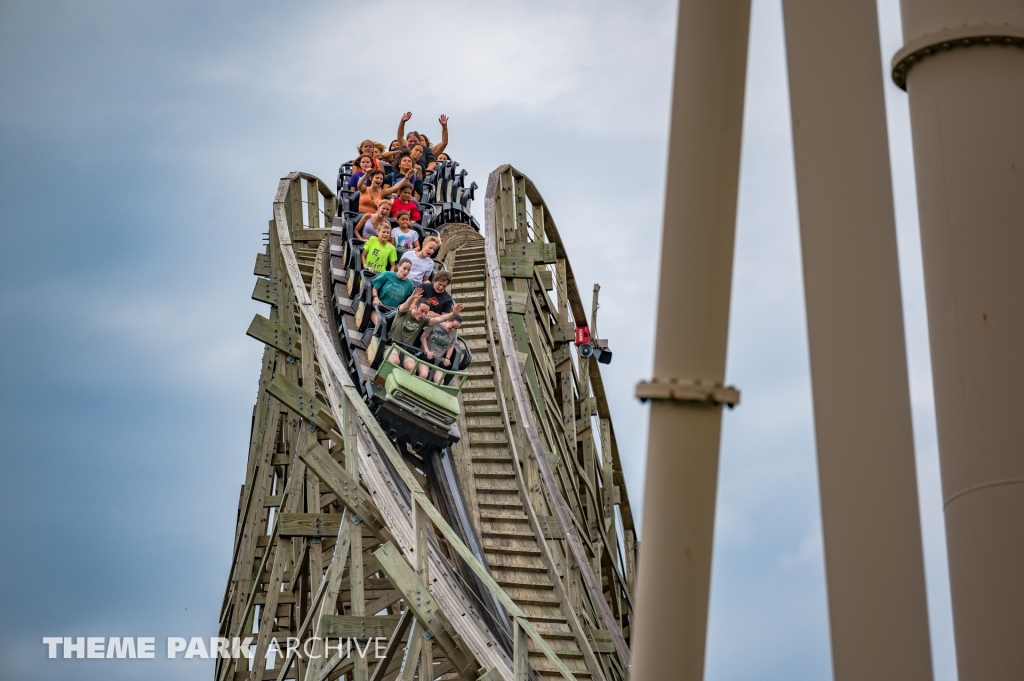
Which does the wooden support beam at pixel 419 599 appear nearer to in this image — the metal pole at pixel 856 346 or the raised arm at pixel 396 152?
the metal pole at pixel 856 346

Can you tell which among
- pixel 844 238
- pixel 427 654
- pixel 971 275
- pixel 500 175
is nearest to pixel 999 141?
pixel 971 275

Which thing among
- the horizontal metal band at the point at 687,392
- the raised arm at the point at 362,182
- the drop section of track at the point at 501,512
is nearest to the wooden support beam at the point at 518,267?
the drop section of track at the point at 501,512

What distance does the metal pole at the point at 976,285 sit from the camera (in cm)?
218

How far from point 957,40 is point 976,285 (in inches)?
19.4

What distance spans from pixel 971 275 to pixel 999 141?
28 centimetres

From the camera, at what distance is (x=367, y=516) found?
29.7ft

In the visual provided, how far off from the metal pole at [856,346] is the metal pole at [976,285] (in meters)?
0.25

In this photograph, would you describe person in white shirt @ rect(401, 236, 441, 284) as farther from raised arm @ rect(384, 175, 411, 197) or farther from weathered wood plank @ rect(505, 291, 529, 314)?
raised arm @ rect(384, 175, 411, 197)

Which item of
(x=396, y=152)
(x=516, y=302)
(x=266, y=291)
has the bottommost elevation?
(x=516, y=302)

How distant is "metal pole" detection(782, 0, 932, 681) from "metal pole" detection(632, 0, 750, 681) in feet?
0.48

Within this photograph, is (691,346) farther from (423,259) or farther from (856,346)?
(423,259)

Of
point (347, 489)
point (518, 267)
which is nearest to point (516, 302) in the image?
point (518, 267)

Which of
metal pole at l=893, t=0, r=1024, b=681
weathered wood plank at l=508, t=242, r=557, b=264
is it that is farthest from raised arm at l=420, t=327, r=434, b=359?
metal pole at l=893, t=0, r=1024, b=681

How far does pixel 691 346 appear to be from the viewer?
2059 mm
